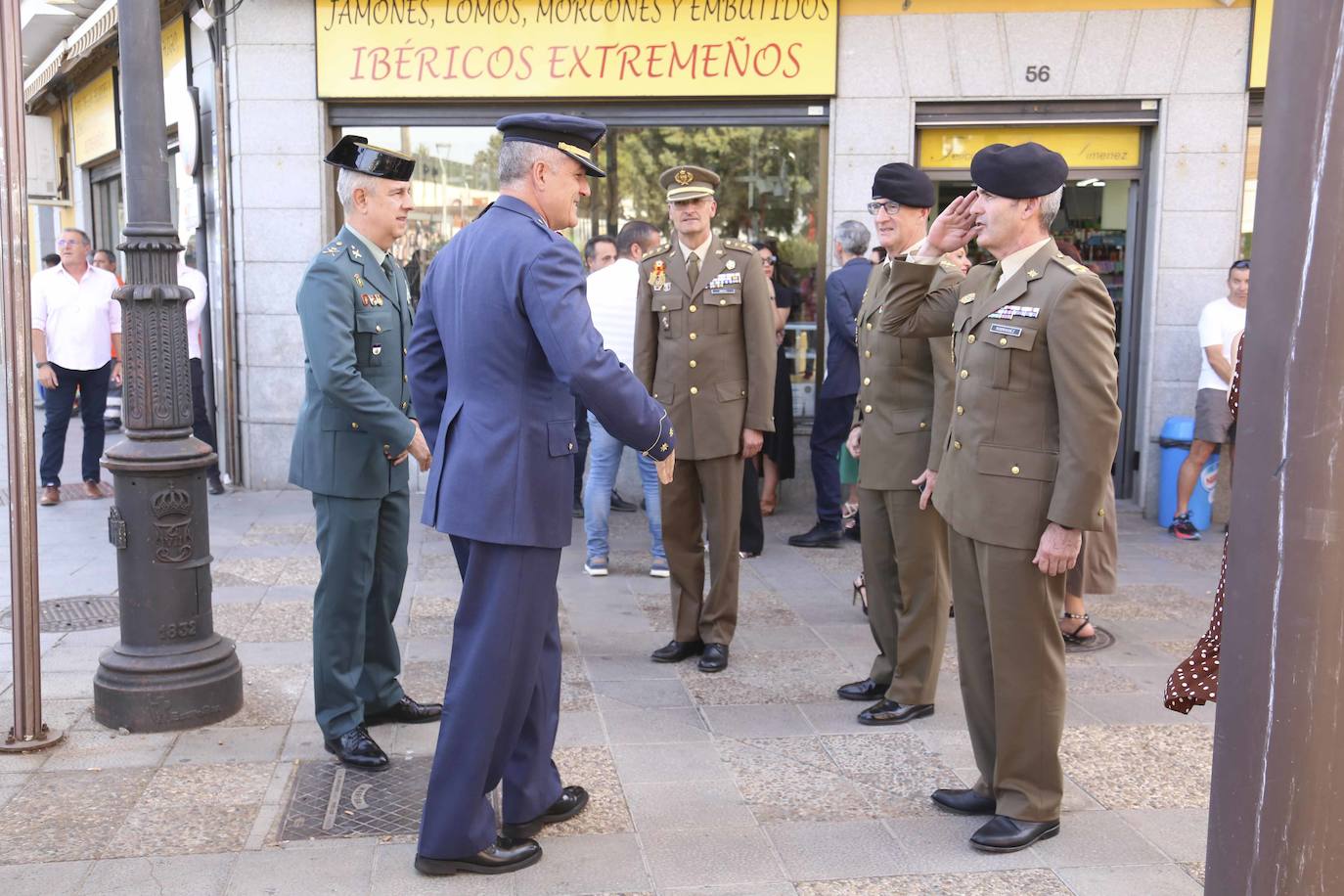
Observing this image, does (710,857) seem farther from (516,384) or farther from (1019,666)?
(516,384)

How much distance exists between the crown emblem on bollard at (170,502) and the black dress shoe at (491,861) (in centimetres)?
184

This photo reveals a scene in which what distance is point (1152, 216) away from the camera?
9047 mm

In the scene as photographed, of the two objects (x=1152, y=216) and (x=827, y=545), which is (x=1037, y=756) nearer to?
(x=827, y=545)

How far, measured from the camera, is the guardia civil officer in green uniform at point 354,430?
13.4ft

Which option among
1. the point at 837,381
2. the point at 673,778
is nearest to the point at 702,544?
the point at 673,778

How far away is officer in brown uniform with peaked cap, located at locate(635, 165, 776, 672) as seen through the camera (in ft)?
17.9

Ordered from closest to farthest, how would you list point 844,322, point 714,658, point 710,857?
point 710,857 → point 714,658 → point 844,322

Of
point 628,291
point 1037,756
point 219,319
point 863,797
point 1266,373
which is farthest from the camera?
point 219,319

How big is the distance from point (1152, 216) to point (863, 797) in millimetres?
6396

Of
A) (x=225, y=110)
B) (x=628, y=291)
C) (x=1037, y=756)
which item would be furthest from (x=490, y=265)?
(x=225, y=110)

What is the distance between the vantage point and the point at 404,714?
4645mm

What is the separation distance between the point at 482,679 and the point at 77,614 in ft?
12.3

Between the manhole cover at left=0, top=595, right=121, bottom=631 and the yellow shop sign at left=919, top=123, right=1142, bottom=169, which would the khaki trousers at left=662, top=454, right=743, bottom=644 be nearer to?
the manhole cover at left=0, top=595, right=121, bottom=631

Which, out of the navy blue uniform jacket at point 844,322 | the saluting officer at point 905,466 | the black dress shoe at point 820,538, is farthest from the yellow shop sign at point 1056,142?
the saluting officer at point 905,466
